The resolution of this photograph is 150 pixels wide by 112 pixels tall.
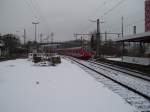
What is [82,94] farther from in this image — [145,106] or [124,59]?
[124,59]

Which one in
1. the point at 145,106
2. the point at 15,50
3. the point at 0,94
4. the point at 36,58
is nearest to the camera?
the point at 145,106

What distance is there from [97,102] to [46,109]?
2.09 meters

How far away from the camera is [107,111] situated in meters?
7.75

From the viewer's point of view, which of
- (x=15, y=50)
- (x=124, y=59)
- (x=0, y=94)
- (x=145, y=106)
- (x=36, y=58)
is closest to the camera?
(x=145, y=106)

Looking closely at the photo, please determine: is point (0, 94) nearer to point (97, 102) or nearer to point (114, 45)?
point (97, 102)

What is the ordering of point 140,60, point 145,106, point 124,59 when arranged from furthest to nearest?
point 124,59
point 140,60
point 145,106

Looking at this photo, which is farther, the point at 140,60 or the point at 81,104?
the point at 140,60

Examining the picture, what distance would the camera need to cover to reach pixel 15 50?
244 ft

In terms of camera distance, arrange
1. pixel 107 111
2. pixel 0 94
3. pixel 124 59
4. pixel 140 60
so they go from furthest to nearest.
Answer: pixel 124 59 → pixel 140 60 → pixel 0 94 → pixel 107 111

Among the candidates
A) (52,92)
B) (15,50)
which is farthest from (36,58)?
(15,50)

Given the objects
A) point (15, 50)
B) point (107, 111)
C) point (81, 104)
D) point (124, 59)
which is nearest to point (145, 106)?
point (107, 111)

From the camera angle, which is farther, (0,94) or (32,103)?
(0,94)

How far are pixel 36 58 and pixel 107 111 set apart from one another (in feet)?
99.2

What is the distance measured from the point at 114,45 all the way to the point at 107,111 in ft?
235
